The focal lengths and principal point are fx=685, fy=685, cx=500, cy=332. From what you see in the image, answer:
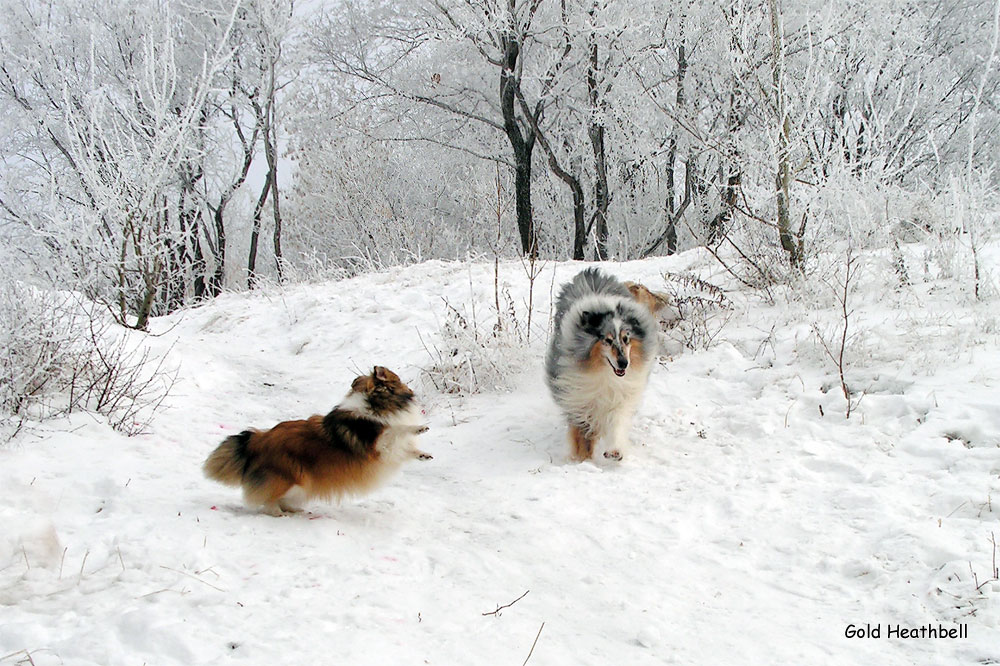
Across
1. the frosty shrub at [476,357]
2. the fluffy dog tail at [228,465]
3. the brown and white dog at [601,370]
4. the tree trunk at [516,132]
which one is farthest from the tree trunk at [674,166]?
the fluffy dog tail at [228,465]

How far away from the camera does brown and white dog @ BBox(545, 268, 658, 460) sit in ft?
16.4

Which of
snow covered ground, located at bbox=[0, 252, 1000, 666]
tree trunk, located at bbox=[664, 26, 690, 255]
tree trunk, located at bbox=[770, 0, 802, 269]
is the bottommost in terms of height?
snow covered ground, located at bbox=[0, 252, 1000, 666]

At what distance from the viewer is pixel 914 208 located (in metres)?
8.09

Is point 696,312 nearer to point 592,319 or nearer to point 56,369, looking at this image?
point 592,319

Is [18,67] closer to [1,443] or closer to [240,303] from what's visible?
[240,303]

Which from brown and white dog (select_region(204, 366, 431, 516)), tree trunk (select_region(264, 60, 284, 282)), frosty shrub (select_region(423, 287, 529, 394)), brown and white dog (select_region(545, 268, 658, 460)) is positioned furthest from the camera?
tree trunk (select_region(264, 60, 284, 282))

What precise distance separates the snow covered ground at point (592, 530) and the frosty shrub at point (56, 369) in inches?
7.5

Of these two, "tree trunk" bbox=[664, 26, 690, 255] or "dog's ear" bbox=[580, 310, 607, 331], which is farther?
"tree trunk" bbox=[664, 26, 690, 255]

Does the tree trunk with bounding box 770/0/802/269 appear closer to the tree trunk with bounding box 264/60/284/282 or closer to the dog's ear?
the dog's ear

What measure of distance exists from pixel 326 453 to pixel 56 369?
2609 millimetres

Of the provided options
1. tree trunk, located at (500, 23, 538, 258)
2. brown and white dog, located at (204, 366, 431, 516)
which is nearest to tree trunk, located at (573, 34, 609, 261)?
tree trunk, located at (500, 23, 538, 258)

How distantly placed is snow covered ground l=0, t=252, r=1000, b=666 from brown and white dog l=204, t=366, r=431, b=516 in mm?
178

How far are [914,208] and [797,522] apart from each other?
595cm

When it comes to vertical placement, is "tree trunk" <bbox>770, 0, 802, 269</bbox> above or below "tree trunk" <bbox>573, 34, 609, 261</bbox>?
below
